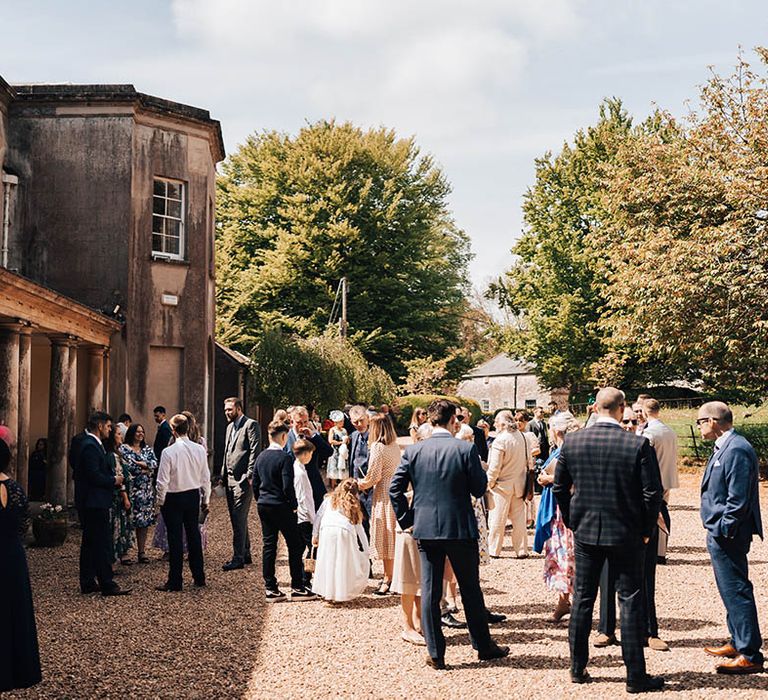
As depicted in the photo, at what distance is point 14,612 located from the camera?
546 centimetres

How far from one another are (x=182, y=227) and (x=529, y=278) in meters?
23.2

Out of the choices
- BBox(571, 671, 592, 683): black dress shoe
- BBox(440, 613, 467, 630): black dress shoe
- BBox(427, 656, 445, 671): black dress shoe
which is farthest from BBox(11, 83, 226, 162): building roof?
BBox(571, 671, 592, 683): black dress shoe

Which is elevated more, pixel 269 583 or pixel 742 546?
pixel 742 546

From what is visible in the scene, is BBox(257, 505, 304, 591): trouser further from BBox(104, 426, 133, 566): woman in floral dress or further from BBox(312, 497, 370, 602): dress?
BBox(104, 426, 133, 566): woman in floral dress

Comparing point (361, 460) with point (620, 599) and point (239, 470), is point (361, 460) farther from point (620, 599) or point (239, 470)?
point (620, 599)

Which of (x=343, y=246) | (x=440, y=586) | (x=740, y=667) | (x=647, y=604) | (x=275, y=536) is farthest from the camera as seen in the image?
(x=343, y=246)

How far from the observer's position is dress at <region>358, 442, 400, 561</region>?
934 centimetres

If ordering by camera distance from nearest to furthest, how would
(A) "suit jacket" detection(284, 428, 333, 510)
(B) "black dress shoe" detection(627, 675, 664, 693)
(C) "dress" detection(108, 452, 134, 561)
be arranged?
1. (B) "black dress shoe" detection(627, 675, 664, 693)
2. (A) "suit jacket" detection(284, 428, 333, 510)
3. (C) "dress" detection(108, 452, 134, 561)

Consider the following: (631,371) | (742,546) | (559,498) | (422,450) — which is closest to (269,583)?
(422,450)

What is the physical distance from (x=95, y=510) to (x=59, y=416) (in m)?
6.81

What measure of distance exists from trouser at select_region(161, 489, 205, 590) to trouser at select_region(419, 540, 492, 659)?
150 inches

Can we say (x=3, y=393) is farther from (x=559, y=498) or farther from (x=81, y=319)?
(x=559, y=498)

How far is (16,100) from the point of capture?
62.4ft

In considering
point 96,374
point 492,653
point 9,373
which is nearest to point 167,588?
point 492,653
